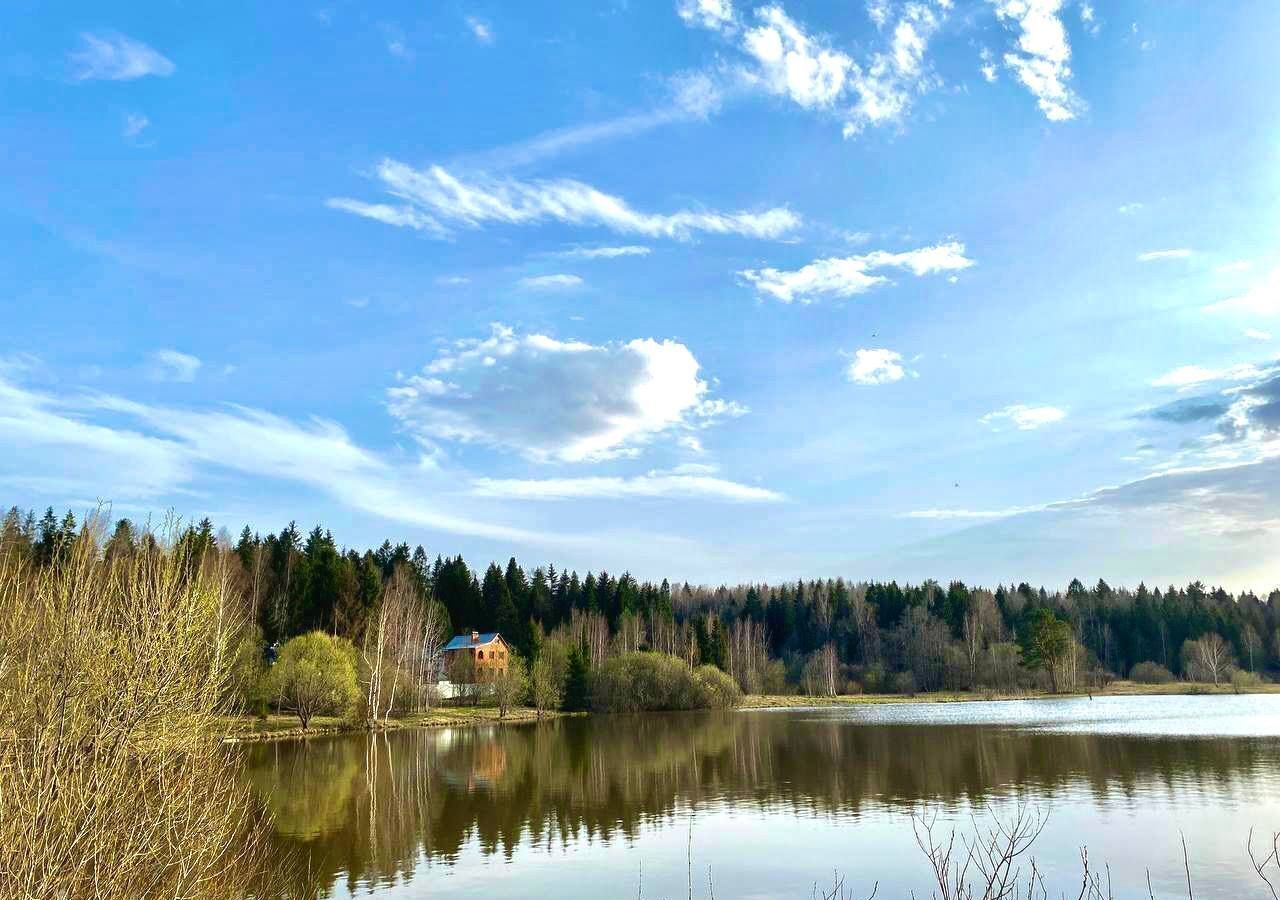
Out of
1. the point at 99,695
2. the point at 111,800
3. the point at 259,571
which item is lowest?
the point at 111,800

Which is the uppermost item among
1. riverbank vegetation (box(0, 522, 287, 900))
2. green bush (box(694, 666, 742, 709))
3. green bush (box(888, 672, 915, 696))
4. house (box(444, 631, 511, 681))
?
riverbank vegetation (box(0, 522, 287, 900))

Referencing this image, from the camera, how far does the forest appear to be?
93.9 metres

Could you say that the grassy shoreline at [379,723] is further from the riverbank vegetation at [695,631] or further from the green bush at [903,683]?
the green bush at [903,683]

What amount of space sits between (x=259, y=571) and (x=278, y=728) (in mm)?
29513

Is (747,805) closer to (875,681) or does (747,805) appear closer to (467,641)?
(467,641)

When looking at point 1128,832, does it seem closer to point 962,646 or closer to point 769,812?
point 769,812

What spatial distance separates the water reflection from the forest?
3522 cm

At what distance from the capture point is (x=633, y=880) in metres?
22.2

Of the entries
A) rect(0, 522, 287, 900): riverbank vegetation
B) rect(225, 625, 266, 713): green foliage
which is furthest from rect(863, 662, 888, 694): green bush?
rect(0, 522, 287, 900): riverbank vegetation

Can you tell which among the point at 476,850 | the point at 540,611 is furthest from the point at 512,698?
the point at 476,850

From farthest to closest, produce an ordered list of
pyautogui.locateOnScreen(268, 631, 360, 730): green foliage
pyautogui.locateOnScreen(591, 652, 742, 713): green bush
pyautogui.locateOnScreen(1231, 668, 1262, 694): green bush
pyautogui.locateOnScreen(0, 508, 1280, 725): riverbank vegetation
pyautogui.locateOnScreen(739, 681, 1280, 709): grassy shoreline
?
pyautogui.locateOnScreen(1231, 668, 1262, 694): green bush → pyautogui.locateOnScreen(739, 681, 1280, 709): grassy shoreline → pyautogui.locateOnScreen(591, 652, 742, 713): green bush → pyautogui.locateOnScreen(0, 508, 1280, 725): riverbank vegetation → pyautogui.locateOnScreen(268, 631, 360, 730): green foliage

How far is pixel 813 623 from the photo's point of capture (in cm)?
15000

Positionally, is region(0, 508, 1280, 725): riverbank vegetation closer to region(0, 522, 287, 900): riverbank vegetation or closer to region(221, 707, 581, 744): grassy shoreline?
region(221, 707, 581, 744): grassy shoreline

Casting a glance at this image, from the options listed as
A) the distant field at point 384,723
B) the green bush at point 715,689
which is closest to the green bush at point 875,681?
the green bush at point 715,689
